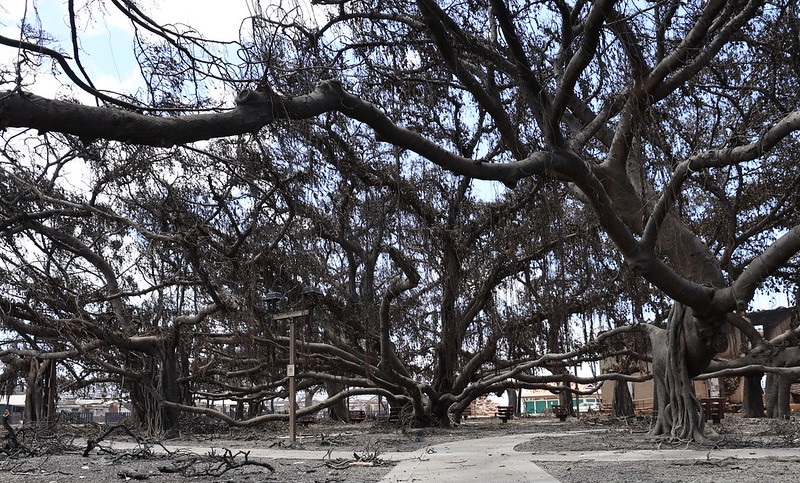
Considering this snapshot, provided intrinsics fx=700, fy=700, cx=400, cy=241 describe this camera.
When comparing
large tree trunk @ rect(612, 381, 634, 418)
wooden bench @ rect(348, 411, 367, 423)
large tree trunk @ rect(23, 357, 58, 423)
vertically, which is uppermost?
large tree trunk @ rect(23, 357, 58, 423)

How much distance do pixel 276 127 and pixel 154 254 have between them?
11011mm

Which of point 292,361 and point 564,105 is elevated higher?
point 564,105

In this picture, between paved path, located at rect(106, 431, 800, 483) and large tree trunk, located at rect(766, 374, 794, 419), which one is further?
large tree trunk, located at rect(766, 374, 794, 419)

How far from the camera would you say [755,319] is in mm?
28234

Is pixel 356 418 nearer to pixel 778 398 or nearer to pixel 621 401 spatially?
pixel 621 401

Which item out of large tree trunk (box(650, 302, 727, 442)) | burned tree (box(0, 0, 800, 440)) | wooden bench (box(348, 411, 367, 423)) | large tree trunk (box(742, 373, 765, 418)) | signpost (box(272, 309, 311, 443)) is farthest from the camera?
wooden bench (box(348, 411, 367, 423))

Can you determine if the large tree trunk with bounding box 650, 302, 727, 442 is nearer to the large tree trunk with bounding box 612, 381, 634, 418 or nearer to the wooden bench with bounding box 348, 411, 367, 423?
the large tree trunk with bounding box 612, 381, 634, 418

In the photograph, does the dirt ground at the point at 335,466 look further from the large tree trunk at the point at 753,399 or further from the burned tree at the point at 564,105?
the large tree trunk at the point at 753,399

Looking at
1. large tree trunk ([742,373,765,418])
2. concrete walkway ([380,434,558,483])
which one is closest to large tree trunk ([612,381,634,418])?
large tree trunk ([742,373,765,418])

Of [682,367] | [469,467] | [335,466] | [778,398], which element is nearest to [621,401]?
[778,398]

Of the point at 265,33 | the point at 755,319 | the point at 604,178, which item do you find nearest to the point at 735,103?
the point at 604,178

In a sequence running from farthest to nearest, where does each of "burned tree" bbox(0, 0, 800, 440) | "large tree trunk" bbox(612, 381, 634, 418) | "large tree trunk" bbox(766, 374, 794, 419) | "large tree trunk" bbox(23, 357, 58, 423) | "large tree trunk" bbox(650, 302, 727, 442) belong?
"large tree trunk" bbox(612, 381, 634, 418) < "large tree trunk" bbox(766, 374, 794, 419) < "large tree trunk" bbox(23, 357, 58, 423) < "large tree trunk" bbox(650, 302, 727, 442) < "burned tree" bbox(0, 0, 800, 440)

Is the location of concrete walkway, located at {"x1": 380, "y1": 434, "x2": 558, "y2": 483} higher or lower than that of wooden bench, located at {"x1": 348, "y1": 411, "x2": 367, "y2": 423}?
higher

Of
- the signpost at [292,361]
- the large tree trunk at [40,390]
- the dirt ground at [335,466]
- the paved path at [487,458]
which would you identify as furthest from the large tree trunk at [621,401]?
the large tree trunk at [40,390]
